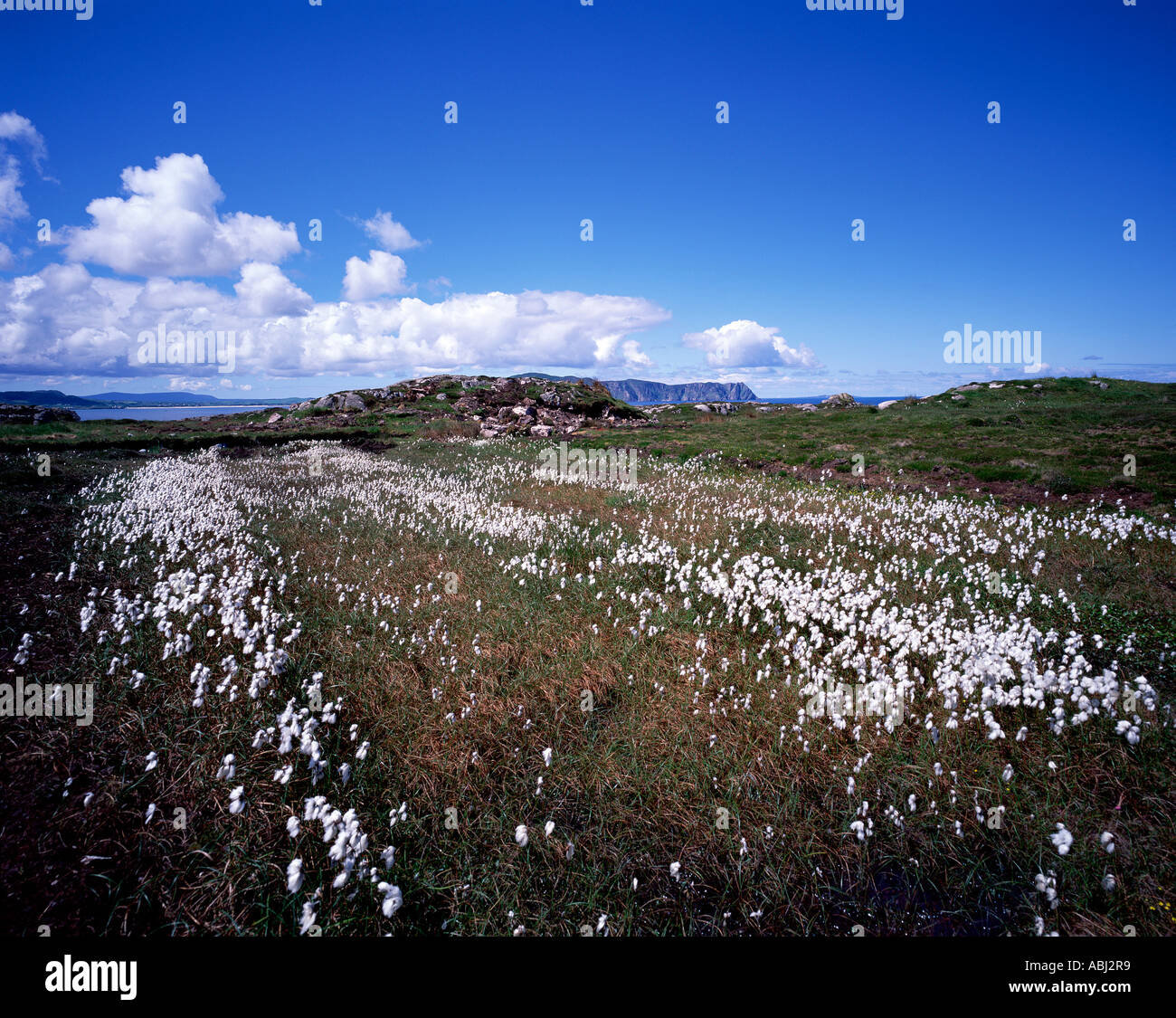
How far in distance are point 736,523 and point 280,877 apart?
11.1 metres

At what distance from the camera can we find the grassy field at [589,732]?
135 inches

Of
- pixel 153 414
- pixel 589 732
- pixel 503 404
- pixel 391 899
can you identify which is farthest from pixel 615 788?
pixel 153 414

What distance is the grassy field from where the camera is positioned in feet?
11.3

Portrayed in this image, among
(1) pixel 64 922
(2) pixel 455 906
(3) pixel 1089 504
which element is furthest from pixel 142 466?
(3) pixel 1089 504

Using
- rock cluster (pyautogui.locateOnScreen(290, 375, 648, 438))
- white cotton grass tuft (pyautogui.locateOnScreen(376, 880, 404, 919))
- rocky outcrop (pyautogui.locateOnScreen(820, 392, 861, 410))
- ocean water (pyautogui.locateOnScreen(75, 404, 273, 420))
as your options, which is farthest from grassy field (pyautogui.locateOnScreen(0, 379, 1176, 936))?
ocean water (pyautogui.locateOnScreen(75, 404, 273, 420))

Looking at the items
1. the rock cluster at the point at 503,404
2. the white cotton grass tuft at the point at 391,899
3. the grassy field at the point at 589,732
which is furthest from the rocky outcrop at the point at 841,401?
the white cotton grass tuft at the point at 391,899

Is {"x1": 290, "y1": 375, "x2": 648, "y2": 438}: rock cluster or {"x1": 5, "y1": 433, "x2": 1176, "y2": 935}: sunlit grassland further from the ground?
{"x1": 290, "y1": 375, "x2": 648, "y2": 438}: rock cluster

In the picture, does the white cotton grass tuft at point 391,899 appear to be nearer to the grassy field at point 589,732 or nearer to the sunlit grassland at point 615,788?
the grassy field at point 589,732

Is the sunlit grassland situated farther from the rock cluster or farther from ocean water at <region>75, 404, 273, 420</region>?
ocean water at <region>75, 404, 273, 420</region>

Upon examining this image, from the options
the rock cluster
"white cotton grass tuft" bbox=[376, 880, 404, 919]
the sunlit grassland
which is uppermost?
the rock cluster

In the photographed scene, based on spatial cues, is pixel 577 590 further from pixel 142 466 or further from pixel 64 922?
pixel 142 466

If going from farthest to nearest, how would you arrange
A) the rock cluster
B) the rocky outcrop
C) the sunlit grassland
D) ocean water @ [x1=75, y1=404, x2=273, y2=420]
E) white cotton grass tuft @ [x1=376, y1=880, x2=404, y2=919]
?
1. ocean water @ [x1=75, y1=404, x2=273, y2=420]
2. the rocky outcrop
3. the rock cluster
4. the sunlit grassland
5. white cotton grass tuft @ [x1=376, y1=880, x2=404, y2=919]

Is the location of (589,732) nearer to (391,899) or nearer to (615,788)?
(615,788)
